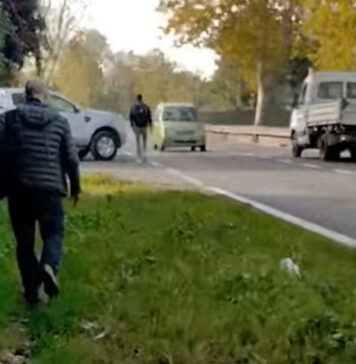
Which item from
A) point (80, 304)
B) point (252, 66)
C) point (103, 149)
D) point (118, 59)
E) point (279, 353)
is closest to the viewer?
point (279, 353)

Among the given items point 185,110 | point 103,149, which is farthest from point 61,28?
point 103,149

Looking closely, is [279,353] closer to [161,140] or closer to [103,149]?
[103,149]

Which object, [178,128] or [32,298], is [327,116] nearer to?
[178,128]

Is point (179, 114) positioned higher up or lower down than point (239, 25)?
lower down

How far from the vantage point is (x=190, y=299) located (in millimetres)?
7902

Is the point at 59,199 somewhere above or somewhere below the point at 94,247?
above

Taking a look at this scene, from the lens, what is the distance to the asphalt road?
650 inches

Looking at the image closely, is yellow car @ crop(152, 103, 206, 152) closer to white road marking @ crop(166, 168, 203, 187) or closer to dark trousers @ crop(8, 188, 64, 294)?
white road marking @ crop(166, 168, 203, 187)

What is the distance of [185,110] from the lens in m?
42.3

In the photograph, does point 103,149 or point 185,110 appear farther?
point 185,110

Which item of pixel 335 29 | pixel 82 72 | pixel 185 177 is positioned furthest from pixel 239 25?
pixel 185 177

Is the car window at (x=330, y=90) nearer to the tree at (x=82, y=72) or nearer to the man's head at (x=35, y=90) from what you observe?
the man's head at (x=35, y=90)

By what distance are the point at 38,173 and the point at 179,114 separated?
1351 inches

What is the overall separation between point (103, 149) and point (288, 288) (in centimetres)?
2361
